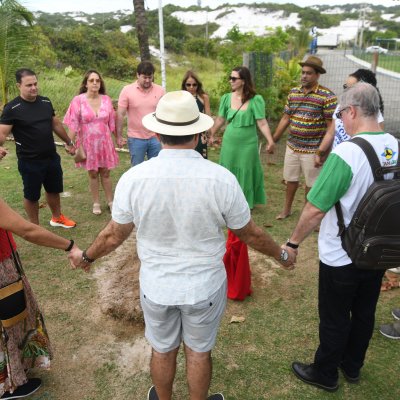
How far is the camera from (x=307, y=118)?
468 centimetres

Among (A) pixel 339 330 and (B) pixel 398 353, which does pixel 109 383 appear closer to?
(A) pixel 339 330

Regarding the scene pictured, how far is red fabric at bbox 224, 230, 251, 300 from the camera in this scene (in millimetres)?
3551

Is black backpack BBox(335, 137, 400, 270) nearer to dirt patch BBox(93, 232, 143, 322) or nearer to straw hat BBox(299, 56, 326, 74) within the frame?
dirt patch BBox(93, 232, 143, 322)

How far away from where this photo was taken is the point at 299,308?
3.58 metres

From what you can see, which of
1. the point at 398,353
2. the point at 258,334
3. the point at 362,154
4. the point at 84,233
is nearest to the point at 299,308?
the point at 258,334


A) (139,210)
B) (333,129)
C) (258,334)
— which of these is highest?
(139,210)

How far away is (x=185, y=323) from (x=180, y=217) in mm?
645

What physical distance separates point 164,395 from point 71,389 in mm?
790

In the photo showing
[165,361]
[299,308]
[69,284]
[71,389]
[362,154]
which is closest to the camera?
[362,154]

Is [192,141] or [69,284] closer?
[192,141]

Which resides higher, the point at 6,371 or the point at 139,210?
the point at 139,210

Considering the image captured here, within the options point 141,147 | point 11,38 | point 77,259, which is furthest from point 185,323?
point 11,38

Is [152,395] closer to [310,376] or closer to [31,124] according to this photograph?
[310,376]

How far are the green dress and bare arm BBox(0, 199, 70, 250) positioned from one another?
2.94m
